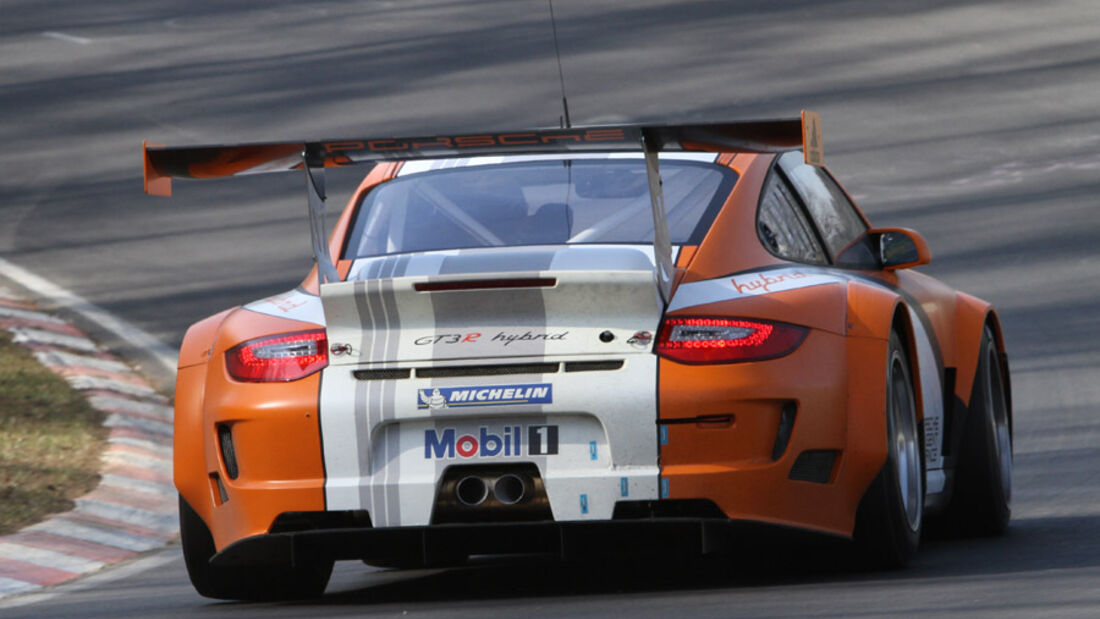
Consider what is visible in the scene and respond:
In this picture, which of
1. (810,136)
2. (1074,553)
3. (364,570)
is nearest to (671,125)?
(810,136)

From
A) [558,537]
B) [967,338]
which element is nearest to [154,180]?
[558,537]

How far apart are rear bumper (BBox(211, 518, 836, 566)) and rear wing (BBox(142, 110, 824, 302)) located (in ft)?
2.04

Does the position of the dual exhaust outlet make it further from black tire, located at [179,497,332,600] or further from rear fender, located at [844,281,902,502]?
rear fender, located at [844,281,902,502]

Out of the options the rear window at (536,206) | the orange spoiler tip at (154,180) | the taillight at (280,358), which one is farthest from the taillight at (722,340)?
the orange spoiler tip at (154,180)

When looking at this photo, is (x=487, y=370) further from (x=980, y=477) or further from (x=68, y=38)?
(x=68, y=38)

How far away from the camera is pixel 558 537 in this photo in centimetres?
553

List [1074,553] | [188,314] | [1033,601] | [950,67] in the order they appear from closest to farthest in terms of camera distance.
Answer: [1033,601]
[1074,553]
[188,314]
[950,67]

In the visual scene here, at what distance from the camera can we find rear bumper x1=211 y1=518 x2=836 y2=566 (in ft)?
18.1

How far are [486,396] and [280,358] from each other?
2.05 feet

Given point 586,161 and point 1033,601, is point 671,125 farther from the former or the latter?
point 1033,601

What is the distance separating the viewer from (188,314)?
557 inches

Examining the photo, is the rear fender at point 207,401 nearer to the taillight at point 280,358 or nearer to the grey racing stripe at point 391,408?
the taillight at point 280,358

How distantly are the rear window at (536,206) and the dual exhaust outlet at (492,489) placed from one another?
87cm

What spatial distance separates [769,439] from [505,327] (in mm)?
761
